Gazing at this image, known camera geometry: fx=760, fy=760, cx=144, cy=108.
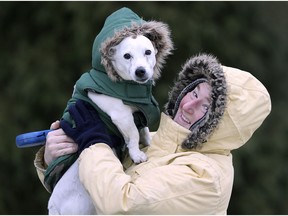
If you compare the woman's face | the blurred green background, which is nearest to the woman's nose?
the woman's face

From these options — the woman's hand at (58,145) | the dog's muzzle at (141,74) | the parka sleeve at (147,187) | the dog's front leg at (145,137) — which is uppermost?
the dog's muzzle at (141,74)

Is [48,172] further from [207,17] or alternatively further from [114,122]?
[207,17]

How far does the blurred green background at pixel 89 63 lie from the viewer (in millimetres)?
5379

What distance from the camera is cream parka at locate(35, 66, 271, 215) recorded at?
7.34ft

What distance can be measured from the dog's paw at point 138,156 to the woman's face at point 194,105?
166 mm

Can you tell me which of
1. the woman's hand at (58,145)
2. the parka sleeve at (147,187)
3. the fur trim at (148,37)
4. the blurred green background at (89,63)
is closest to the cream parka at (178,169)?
the parka sleeve at (147,187)

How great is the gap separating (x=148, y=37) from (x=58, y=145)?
447 mm

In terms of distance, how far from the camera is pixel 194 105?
242cm

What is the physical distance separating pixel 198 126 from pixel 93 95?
13.6 inches

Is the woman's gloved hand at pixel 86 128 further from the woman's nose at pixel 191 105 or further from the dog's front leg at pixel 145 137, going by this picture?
the woman's nose at pixel 191 105

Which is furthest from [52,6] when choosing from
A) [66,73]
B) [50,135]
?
[50,135]

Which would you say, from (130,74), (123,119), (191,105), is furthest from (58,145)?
(191,105)

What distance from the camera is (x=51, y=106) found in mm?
5387

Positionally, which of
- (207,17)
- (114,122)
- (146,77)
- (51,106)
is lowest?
(51,106)
